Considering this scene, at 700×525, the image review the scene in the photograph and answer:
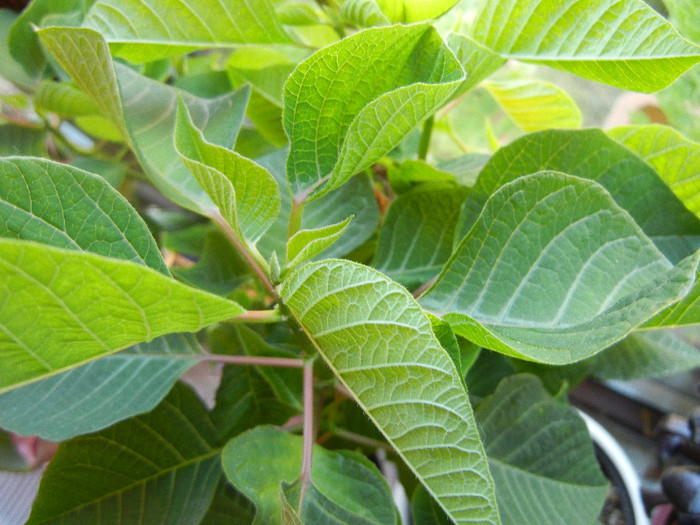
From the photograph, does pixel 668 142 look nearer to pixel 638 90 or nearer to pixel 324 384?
pixel 638 90

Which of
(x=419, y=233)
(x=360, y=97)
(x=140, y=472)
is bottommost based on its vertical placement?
(x=140, y=472)

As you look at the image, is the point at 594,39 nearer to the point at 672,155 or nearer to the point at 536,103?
the point at 672,155

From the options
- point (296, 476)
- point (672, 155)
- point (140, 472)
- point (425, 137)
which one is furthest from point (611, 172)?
point (140, 472)

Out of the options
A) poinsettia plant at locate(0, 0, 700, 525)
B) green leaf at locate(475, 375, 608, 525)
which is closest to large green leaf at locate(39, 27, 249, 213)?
poinsettia plant at locate(0, 0, 700, 525)

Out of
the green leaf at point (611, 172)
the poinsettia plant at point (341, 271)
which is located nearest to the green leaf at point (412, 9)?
the poinsettia plant at point (341, 271)

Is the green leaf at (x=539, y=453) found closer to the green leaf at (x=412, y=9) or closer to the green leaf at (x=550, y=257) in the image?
the green leaf at (x=550, y=257)
